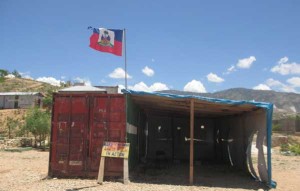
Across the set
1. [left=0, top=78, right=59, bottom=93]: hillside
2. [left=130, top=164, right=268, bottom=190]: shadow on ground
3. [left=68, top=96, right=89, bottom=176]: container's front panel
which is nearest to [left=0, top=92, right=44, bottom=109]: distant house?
[left=0, top=78, right=59, bottom=93]: hillside

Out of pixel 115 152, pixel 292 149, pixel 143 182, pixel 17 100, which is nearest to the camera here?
pixel 115 152

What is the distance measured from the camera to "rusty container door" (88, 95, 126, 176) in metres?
12.6

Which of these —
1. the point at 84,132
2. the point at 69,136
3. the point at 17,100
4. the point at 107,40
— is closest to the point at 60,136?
the point at 69,136

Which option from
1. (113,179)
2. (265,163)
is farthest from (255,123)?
(113,179)

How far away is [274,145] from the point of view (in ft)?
114

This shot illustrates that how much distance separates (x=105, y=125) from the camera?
12648 millimetres

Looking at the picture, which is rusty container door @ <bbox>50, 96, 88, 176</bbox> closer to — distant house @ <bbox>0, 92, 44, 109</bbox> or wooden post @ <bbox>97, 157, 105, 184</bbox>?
wooden post @ <bbox>97, 157, 105, 184</bbox>

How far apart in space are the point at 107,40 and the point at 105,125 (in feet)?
16.2

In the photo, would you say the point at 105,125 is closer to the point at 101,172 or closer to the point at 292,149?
the point at 101,172

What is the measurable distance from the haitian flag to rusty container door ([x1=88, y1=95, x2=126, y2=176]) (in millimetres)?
4004

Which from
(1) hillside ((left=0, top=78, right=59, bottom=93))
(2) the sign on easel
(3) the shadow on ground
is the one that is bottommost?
(3) the shadow on ground

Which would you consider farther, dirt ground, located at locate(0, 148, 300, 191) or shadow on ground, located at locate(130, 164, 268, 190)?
shadow on ground, located at locate(130, 164, 268, 190)

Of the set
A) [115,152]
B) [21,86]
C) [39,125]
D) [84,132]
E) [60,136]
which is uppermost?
A: [21,86]

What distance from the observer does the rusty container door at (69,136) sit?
12711 millimetres
